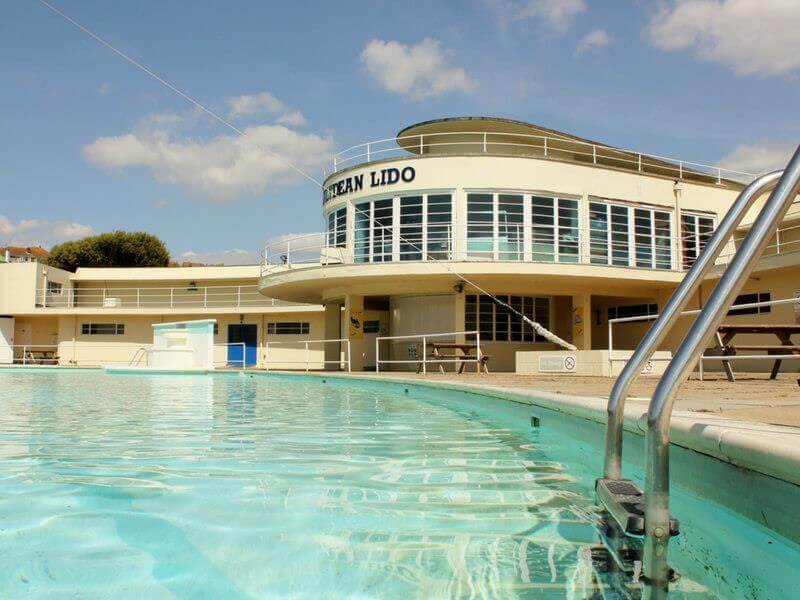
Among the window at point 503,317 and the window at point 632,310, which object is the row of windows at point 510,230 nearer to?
the window at point 632,310

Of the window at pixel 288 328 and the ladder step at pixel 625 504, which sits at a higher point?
Result: the window at pixel 288 328

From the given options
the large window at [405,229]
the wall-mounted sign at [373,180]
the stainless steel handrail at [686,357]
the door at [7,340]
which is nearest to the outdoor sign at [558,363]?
the large window at [405,229]

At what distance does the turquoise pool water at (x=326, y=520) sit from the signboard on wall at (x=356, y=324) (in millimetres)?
13468

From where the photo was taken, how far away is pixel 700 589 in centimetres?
196

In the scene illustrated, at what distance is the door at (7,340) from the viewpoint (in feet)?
102

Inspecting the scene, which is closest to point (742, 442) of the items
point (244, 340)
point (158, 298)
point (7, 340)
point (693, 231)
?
point (693, 231)

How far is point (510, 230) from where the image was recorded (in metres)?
17.6

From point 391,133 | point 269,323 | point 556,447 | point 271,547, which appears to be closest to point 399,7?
point 391,133

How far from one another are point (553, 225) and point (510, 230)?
1.17 m

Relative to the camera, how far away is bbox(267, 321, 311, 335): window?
29.3m

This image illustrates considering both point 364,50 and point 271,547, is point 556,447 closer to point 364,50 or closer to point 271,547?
point 271,547

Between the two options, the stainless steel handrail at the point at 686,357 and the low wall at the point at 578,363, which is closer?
the stainless steel handrail at the point at 686,357

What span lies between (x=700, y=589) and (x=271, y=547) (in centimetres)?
146

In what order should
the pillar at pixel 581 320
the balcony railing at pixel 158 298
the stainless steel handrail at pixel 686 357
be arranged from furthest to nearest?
the balcony railing at pixel 158 298
the pillar at pixel 581 320
the stainless steel handrail at pixel 686 357
